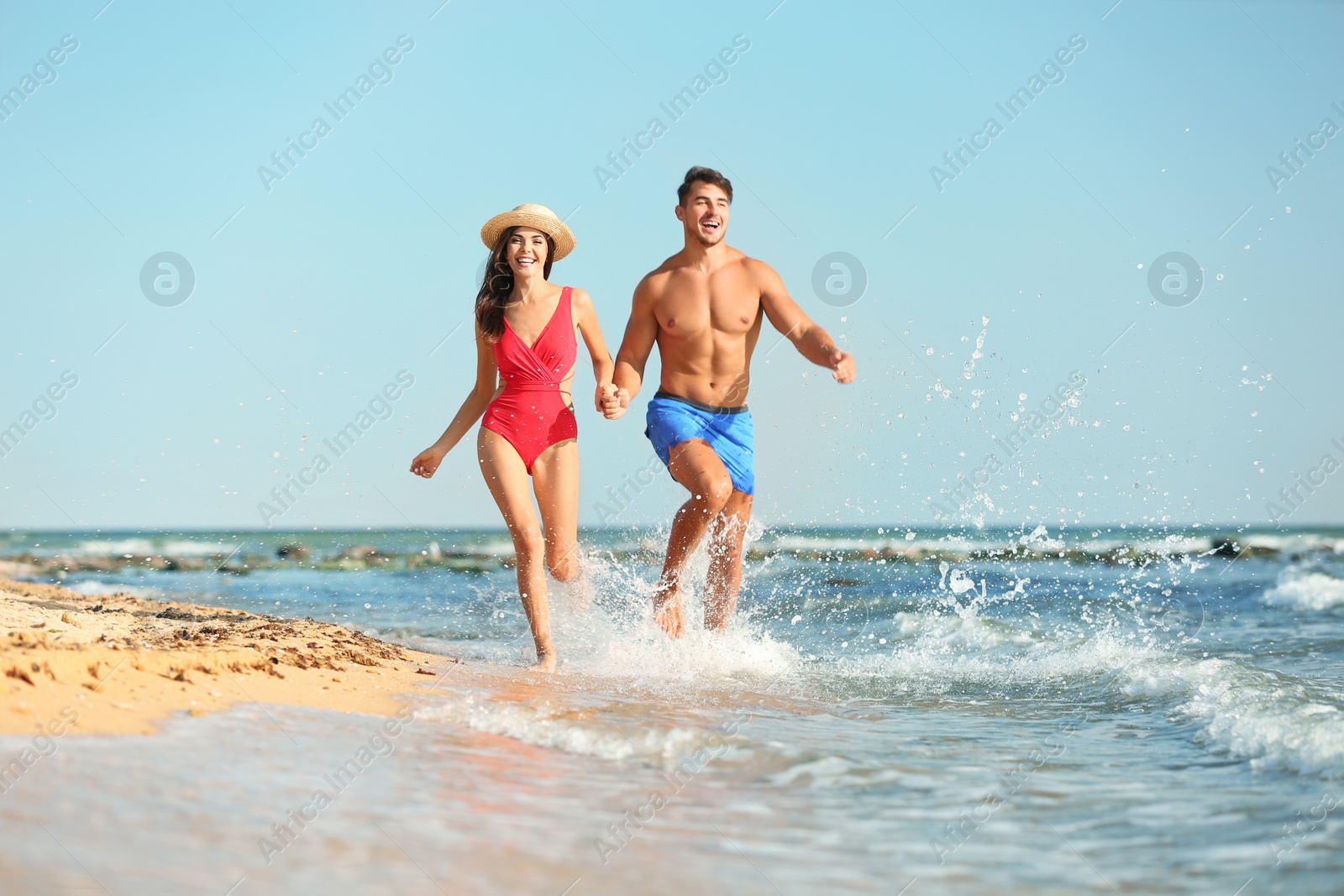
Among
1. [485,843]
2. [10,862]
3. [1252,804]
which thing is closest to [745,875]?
[485,843]

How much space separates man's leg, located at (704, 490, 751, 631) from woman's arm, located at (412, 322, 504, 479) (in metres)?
1.48

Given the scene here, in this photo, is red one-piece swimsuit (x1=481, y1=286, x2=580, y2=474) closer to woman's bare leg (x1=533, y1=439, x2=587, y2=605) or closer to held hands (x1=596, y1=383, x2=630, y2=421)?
woman's bare leg (x1=533, y1=439, x2=587, y2=605)

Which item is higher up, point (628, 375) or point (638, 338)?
point (638, 338)

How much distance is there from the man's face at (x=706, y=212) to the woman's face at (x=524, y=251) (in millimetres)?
834

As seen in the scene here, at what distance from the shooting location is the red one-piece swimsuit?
5.38 m

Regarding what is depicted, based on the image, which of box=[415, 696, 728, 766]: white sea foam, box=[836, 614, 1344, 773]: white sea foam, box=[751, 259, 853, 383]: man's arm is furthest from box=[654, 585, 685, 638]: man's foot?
box=[415, 696, 728, 766]: white sea foam

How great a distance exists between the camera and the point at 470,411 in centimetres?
572

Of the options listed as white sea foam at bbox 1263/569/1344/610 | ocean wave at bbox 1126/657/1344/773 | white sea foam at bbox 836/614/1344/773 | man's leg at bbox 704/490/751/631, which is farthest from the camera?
white sea foam at bbox 1263/569/1344/610

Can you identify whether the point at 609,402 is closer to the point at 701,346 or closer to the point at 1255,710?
the point at 701,346

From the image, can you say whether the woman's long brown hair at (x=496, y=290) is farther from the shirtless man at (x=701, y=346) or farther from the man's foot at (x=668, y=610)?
the man's foot at (x=668, y=610)

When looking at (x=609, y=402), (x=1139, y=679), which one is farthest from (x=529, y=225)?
(x=1139, y=679)

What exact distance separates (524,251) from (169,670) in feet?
9.18

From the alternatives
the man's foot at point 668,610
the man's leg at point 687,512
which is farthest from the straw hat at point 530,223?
the man's foot at point 668,610

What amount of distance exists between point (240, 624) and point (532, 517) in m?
1.99
